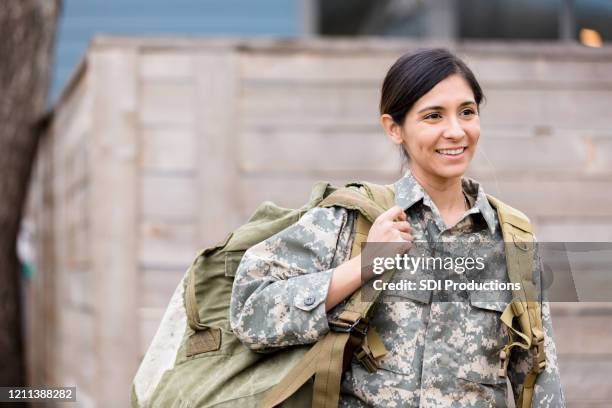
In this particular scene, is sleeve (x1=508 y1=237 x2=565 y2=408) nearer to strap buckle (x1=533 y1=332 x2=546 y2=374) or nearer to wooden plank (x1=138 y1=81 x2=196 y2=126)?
strap buckle (x1=533 y1=332 x2=546 y2=374)

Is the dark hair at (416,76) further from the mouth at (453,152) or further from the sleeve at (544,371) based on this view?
the sleeve at (544,371)

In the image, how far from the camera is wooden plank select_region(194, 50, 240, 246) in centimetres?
483

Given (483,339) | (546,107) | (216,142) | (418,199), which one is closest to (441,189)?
(418,199)

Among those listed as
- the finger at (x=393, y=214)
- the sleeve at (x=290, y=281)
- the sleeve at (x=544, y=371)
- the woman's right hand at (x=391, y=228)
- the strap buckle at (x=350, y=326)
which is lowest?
the sleeve at (x=544, y=371)

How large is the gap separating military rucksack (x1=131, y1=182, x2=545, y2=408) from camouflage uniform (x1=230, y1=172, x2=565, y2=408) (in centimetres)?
4

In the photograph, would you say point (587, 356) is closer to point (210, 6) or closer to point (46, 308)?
point (46, 308)

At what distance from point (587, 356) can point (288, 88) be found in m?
2.06

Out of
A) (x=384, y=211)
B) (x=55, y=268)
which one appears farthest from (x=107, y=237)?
(x=384, y=211)

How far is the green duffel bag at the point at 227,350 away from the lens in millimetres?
2256

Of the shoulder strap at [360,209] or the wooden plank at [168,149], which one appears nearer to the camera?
the shoulder strap at [360,209]

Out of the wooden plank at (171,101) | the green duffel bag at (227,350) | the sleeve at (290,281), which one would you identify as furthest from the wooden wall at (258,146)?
the sleeve at (290,281)

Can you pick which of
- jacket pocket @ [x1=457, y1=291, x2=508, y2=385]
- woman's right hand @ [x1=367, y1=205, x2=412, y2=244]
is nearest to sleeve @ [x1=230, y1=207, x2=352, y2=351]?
woman's right hand @ [x1=367, y1=205, x2=412, y2=244]

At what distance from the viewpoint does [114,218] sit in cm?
480

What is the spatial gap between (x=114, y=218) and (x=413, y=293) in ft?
9.02
